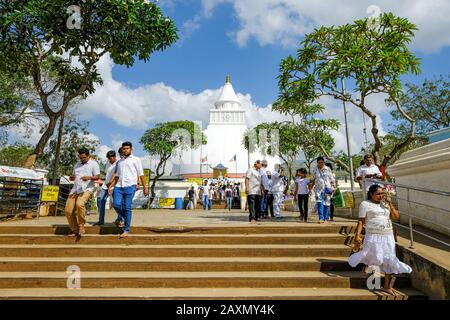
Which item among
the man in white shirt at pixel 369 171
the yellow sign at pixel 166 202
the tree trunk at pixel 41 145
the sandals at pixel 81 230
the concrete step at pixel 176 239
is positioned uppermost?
the tree trunk at pixel 41 145

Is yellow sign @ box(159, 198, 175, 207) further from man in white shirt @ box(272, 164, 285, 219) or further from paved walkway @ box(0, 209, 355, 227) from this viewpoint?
man in white shirt @ box(272, 164, 285, 219)

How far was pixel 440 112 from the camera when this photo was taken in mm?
19844

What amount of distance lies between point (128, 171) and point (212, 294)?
108 inches

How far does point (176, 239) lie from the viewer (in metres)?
5.47

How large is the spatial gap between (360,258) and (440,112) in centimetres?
1962

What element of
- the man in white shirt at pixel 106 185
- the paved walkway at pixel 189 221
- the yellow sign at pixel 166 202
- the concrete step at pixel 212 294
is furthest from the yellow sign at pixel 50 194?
the yellow sign at pixel 166 202

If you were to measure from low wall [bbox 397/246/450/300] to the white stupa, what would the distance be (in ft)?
135

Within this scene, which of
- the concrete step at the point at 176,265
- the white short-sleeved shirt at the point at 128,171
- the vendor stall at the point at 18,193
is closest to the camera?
the concrete step at the point at 176,265

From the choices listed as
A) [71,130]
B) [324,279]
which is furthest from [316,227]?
[71,130]

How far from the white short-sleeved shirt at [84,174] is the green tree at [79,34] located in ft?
15.5

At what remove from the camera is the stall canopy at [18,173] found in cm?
879

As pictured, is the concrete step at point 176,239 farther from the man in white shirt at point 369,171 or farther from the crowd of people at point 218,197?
the crowd of people at point 218,197
